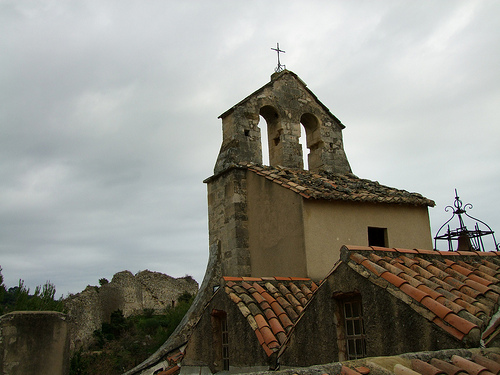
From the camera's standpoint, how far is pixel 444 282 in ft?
17.5

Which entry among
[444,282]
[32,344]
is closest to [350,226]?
[444,282]

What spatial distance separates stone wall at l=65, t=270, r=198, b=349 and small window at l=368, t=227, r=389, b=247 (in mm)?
23413

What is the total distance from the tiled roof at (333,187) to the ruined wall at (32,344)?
4.35 metres

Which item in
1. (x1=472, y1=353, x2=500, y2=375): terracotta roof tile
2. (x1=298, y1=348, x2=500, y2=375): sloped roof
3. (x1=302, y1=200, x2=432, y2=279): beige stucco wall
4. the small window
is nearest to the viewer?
(x1=298, y1=348, x2=500, y2=375): sloped roof

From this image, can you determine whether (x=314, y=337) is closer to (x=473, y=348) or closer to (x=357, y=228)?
(x=473, y=348)

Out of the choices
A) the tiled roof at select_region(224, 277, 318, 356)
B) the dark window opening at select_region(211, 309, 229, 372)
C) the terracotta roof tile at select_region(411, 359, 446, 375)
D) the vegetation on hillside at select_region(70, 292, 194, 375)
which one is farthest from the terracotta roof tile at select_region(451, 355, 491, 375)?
the vegetation on hillside at select_region(70, 292, 194, 375)

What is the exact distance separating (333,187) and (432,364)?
5656 millimetres

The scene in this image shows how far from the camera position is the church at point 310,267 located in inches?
182

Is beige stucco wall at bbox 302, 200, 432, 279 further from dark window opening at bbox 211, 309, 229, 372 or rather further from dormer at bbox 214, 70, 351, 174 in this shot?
dormer at bbox 214, 70, 351, 174

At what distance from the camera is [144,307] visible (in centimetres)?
3459

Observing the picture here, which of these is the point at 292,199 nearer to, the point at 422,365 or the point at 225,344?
the point at 225,344

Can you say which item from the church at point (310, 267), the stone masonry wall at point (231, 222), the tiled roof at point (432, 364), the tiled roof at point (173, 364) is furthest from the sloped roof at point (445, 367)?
the stone masonry wall at point (231, 222)

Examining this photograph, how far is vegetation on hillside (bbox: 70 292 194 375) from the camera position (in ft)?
59.1

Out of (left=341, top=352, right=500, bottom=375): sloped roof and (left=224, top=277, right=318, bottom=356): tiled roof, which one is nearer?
(left=341, top=352, right=500, bottom=375): sloped roof
